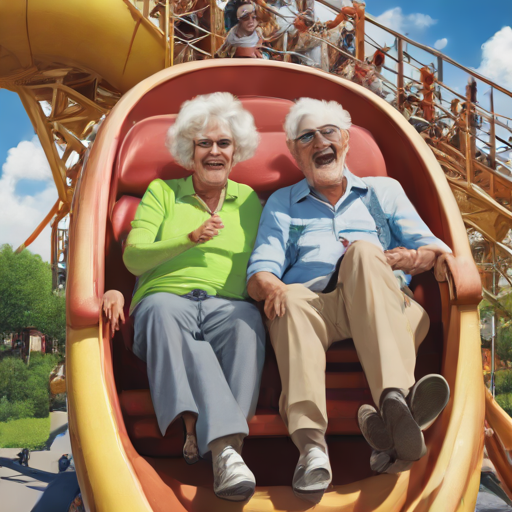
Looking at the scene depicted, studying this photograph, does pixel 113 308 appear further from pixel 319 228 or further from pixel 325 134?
pixel 325 134

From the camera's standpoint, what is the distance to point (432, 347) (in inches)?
62.2

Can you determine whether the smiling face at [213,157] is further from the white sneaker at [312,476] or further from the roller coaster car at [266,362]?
the white sneaker at [312,476]

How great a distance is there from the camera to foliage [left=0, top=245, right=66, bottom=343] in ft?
8.53

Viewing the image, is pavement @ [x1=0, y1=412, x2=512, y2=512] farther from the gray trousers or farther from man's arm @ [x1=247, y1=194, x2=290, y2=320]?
man's arm @ [x1=247, y1=194, x2=290, y2=320]

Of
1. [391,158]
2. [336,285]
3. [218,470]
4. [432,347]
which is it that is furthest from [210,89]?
[218,470]

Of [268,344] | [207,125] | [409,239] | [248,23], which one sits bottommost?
[268,344]

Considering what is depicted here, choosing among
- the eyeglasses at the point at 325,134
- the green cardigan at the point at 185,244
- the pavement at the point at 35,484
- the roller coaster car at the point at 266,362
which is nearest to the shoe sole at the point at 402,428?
the roller coaster car at the point at 266,362

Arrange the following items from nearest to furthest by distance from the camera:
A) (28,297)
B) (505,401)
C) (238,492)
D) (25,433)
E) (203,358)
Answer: (238,492) < (203,358) < (505,401) < (25,433) < (28,297)

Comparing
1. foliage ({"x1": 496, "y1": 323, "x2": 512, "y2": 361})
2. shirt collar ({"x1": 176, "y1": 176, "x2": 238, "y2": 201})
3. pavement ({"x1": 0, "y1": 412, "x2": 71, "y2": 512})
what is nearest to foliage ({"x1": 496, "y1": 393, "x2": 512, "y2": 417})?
foliage ({"x1": 496, "y1": 323, "x2": 512, "y2": 361})

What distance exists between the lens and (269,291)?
1468 millimetres

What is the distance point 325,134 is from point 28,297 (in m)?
1.92

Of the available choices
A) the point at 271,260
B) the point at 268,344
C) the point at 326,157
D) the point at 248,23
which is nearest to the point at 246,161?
the point at 326,157

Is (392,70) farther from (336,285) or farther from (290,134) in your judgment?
(336,285)

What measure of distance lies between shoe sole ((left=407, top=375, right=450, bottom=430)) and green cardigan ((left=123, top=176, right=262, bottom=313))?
22.0 inches
